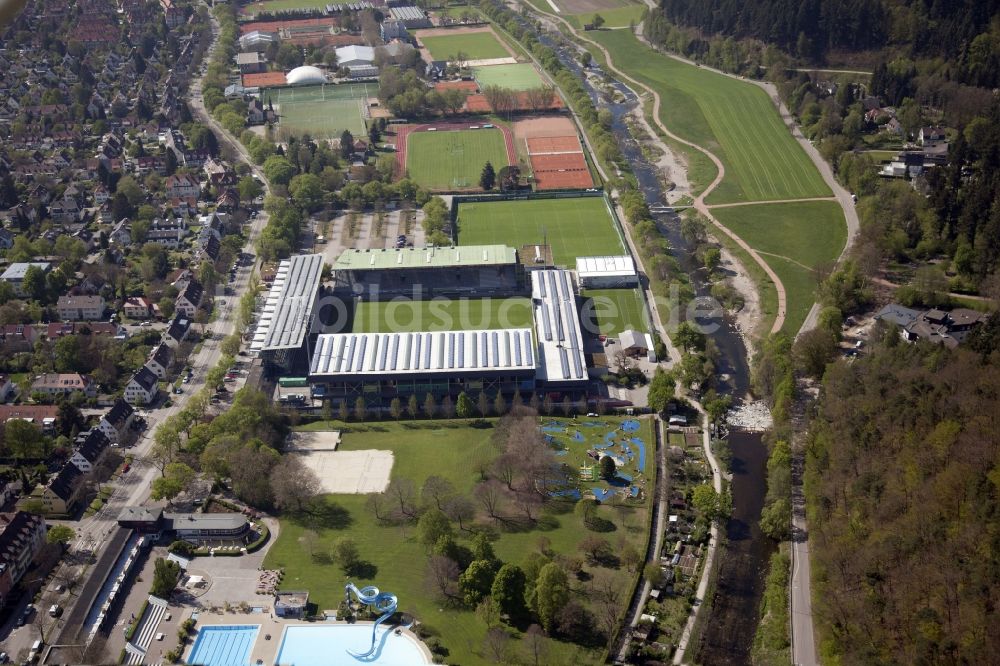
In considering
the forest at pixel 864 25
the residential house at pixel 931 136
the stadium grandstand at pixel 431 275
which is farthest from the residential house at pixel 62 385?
the forest at pixel 864 25

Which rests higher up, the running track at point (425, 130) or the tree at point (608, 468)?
the tree at point (608, 468)

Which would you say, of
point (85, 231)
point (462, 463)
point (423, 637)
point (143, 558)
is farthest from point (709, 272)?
point (85, 231)

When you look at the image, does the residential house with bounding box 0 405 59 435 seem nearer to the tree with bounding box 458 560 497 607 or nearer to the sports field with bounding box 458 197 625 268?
the tree with bounding box 458 560 497 607

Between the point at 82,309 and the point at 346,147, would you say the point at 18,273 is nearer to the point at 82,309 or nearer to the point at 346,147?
the point at 82,309

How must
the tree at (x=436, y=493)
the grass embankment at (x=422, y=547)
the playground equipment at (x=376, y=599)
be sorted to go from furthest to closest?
the tree at (x=436, y=493) → the playground equipment at (x=376, y=599) → the grass embankment at (x=422, y=547)

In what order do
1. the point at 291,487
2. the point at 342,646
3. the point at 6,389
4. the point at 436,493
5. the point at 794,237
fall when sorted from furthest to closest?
the point at 794,237 < the point at 6,389 < the point at 291,487 < the point at 436,493 < the point at 342,646

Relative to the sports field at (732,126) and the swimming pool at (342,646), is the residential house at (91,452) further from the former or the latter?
the sports field at (732,126)

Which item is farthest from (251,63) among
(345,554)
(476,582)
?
(476,582)
